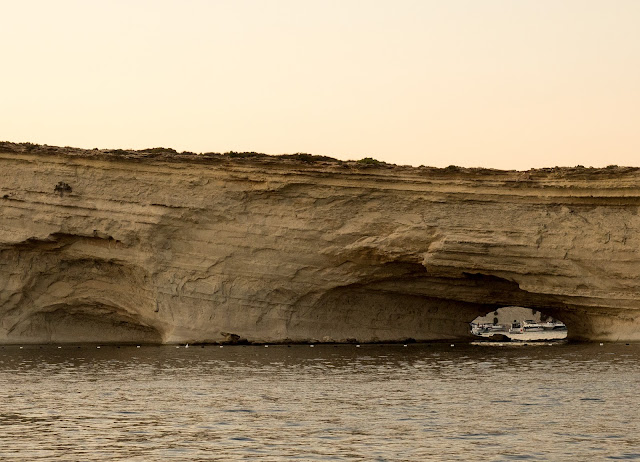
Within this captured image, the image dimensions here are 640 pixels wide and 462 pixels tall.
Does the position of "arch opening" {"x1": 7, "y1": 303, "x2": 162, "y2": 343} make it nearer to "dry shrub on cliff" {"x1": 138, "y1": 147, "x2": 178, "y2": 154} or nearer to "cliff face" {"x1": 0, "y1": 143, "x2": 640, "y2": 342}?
"cliff face" {"x1": 0, "y1": 143, "x2": 640, "y2": 342}

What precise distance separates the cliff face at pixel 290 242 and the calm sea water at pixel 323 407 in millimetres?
5371

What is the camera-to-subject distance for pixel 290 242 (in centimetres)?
3941

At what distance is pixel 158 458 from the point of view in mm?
14898

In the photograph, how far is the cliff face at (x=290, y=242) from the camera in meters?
37.8

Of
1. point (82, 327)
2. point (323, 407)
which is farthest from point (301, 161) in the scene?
point (323, 407)

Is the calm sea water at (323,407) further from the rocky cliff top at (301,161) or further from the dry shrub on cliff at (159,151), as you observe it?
the dry shrub on cliff at (159,151)

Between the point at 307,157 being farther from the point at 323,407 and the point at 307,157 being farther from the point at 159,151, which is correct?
the point at 323,407

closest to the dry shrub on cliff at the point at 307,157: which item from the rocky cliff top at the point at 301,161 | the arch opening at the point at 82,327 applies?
the rocky cliff top at the point at 301,161

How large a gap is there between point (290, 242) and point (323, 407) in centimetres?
1929

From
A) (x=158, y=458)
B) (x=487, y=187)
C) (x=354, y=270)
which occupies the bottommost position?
(x=158, y=458)

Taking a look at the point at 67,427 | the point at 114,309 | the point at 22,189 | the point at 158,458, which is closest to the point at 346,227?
the point at 114,309

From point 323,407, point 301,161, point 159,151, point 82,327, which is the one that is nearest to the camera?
point 323,407

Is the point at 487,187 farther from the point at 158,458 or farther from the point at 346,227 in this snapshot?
the point at 158,458

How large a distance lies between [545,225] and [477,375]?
12.9 metres
